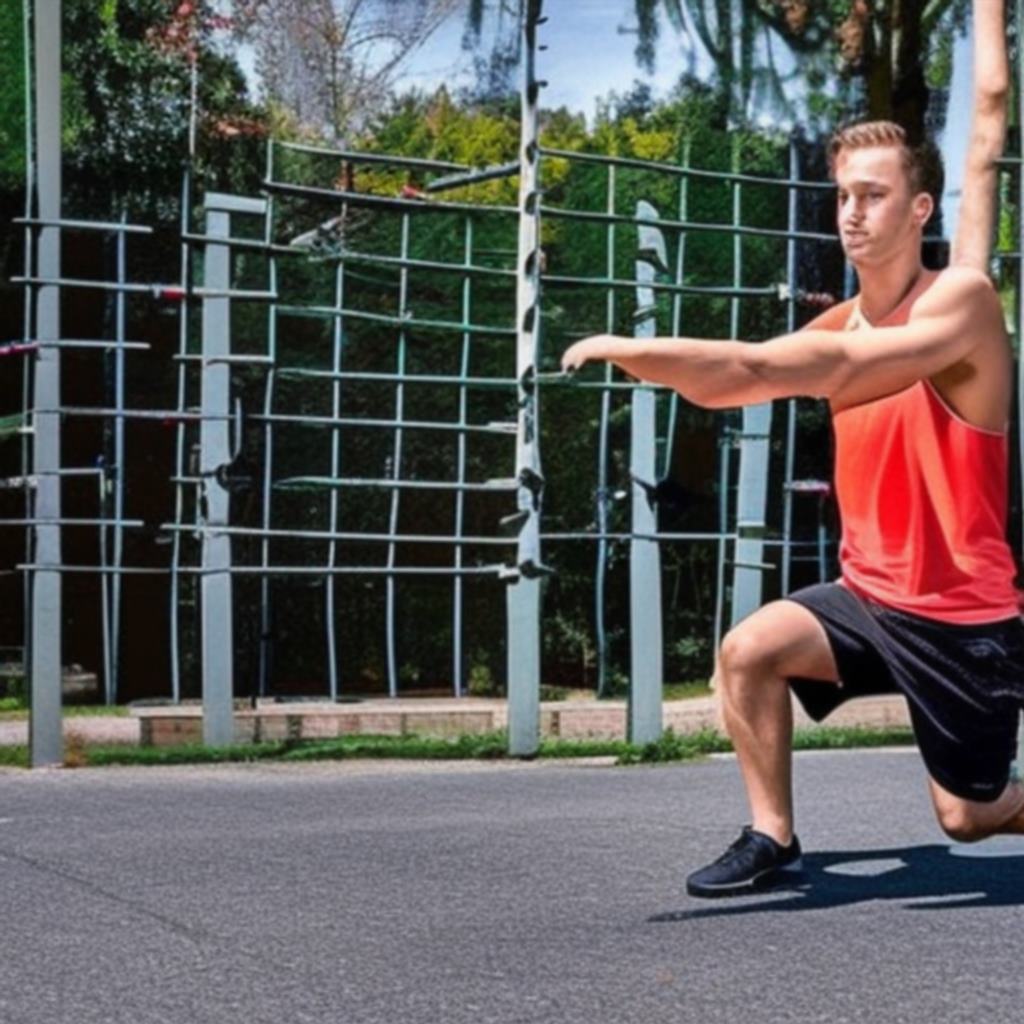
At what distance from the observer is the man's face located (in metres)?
4.23

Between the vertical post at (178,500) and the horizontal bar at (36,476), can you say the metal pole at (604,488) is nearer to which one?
the vertical post at (178,500)

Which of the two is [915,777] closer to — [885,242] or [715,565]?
[715,565]

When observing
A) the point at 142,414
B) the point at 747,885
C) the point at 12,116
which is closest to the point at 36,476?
the point at 142,414

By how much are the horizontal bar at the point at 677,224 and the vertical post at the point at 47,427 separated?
1.79 metres

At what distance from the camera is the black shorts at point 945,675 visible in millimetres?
4309

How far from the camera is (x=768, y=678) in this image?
4465 millimetres

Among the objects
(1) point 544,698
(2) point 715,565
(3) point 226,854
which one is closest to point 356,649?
(1) point 544,698

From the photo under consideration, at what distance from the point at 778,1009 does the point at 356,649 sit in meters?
5.46

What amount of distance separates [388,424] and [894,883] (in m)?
4.30

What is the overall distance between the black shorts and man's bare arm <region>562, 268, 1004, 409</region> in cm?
44

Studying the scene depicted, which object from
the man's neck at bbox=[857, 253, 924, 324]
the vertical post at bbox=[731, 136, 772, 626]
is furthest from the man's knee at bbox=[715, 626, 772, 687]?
the vertical post at bbox=[731, 136, 772, 626]

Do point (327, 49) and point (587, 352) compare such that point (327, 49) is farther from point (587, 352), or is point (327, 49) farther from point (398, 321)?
point (587, 352)

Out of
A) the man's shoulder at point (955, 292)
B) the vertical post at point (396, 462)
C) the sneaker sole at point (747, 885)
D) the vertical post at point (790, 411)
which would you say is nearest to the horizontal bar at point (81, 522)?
the vertical post at point (396, 462)

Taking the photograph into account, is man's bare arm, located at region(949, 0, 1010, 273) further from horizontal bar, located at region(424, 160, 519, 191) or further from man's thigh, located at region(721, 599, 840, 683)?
horizontal bar, located at region(424, 160, 519, 191)
